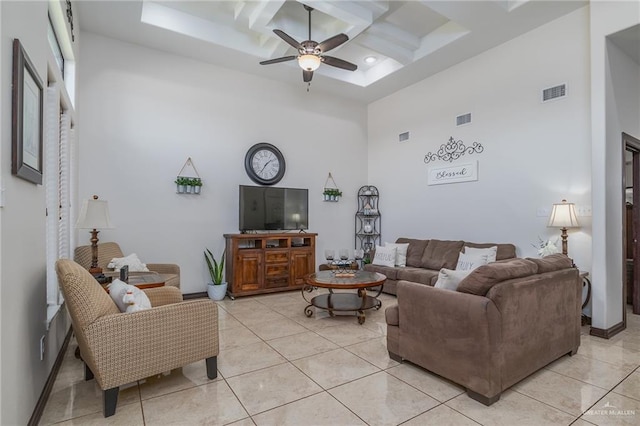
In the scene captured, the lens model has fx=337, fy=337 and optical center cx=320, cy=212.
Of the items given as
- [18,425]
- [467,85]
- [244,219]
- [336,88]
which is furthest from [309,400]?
[336,88]

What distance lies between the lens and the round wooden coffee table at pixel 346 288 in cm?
384

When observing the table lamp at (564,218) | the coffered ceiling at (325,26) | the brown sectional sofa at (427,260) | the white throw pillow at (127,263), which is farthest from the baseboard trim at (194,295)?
the table lamp at (564,218)

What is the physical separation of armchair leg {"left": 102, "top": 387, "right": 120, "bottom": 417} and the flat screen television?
3.31 m

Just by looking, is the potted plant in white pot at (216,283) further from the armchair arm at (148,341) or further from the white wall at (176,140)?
the armchair arm at (148,341)

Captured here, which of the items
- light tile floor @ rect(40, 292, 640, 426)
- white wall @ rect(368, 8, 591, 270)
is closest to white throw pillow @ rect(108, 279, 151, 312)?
light tile floor @ rect(40, 292, 640, 426)

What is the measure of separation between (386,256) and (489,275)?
3.22 meters

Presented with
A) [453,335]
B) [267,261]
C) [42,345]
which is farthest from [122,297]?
[267,261]

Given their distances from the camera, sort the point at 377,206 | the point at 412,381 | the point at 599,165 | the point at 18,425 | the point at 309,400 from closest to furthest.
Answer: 1. the point at 18,425
2. the point at 309,400
3. the point at 412,381
4. the point at 599,165
5. the point at 377,206

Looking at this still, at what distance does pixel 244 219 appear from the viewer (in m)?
5.31

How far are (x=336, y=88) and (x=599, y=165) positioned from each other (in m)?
4.22

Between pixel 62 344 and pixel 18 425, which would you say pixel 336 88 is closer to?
pixel 62 344

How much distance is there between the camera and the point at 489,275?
7.45 feet

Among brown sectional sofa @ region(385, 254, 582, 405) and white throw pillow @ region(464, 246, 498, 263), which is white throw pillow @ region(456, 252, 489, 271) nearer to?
white throw pillow @ region(464, 246, 498, 263)

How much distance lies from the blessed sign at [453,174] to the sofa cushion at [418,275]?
1507 millimetres
